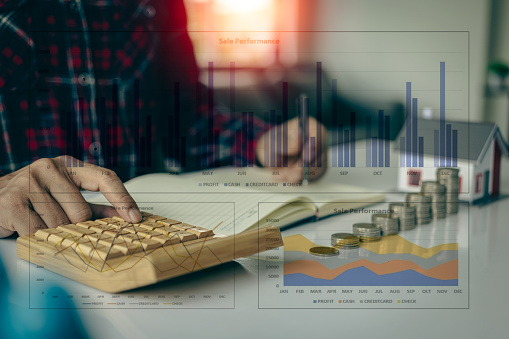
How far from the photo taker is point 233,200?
0.66 m

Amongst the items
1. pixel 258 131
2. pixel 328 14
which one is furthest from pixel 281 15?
pixel 258 131

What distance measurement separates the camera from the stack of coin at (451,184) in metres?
0.75

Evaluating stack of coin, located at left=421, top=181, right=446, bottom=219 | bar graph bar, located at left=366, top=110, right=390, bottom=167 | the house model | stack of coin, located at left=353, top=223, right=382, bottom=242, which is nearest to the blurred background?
bar graph bar, located at left=366, top=110, right=390, bottom=167

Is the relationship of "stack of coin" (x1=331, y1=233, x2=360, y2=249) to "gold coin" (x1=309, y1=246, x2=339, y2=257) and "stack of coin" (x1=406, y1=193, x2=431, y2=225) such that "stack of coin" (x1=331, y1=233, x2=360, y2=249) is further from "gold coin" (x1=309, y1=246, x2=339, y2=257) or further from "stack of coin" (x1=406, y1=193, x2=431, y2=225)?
"stack of coin" (x1=406, y1=193, x2=431, y2=225)

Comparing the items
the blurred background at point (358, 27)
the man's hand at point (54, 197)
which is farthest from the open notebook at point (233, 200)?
the blurred background at point (358, 27)

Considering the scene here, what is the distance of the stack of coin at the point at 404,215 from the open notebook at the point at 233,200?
9cm

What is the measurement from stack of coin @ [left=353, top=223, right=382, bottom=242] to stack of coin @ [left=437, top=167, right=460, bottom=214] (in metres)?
0.20

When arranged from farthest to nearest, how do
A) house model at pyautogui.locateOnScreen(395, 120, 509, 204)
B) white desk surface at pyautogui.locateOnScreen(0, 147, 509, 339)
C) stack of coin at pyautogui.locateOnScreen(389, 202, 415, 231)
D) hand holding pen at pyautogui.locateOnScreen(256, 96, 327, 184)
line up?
hand holding pen at pyautogui.locateOnScreen(256, 96, 327, 184) → house model at pyautogui.locateOnScreen(395, 120, 509, 204) → stack of coin at pyautogui.locateOnScreen(389, 202, 415, 231) → white desk surface at pyautogui.locateOnScreen(0, 147, 509, 339)

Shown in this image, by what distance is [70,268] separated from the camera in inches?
18.7

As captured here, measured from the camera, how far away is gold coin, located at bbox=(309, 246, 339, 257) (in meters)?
0.55

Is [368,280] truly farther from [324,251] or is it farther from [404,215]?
[404,215]

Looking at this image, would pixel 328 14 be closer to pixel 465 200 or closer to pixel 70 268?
pixel 465 200

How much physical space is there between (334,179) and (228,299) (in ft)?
1.81

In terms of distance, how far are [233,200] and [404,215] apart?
23cm
